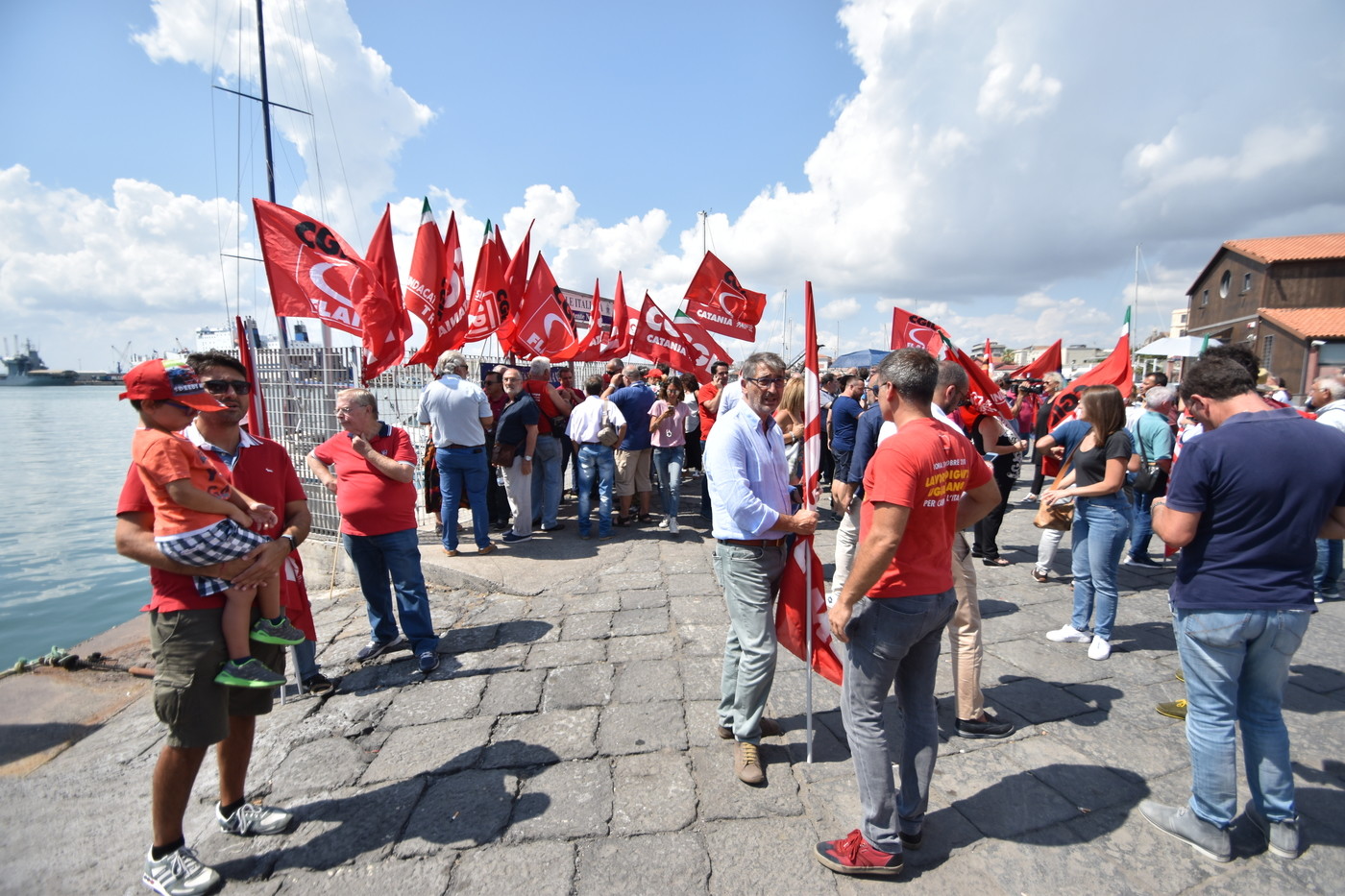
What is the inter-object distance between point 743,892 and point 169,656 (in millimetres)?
2178

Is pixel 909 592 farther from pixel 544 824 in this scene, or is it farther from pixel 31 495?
pixel 31 495

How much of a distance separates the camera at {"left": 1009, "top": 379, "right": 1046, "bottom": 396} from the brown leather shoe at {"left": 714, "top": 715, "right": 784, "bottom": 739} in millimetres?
9794

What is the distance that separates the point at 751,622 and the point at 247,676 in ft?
6.36

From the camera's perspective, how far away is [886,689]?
83.7 inches

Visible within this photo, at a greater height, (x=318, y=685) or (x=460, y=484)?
(x=460, y=484)

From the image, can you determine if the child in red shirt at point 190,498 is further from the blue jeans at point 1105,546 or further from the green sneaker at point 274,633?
the blue jeans at point 1105,546

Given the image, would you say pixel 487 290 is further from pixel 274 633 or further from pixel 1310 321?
pixel 1310 321

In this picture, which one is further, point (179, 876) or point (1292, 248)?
point (1292, 248)

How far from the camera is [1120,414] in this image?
3.93m

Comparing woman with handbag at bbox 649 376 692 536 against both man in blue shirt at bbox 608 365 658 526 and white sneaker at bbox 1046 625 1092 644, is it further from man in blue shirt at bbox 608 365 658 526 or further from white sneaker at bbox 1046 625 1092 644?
white sneaker at bbox 1046 625 1092 644

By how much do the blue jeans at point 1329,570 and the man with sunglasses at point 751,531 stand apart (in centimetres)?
526

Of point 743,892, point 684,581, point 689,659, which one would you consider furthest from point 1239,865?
point 684,581

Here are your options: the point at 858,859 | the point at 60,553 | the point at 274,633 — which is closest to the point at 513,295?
the point at 274,633

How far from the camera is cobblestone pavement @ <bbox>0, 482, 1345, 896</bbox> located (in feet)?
7.18
